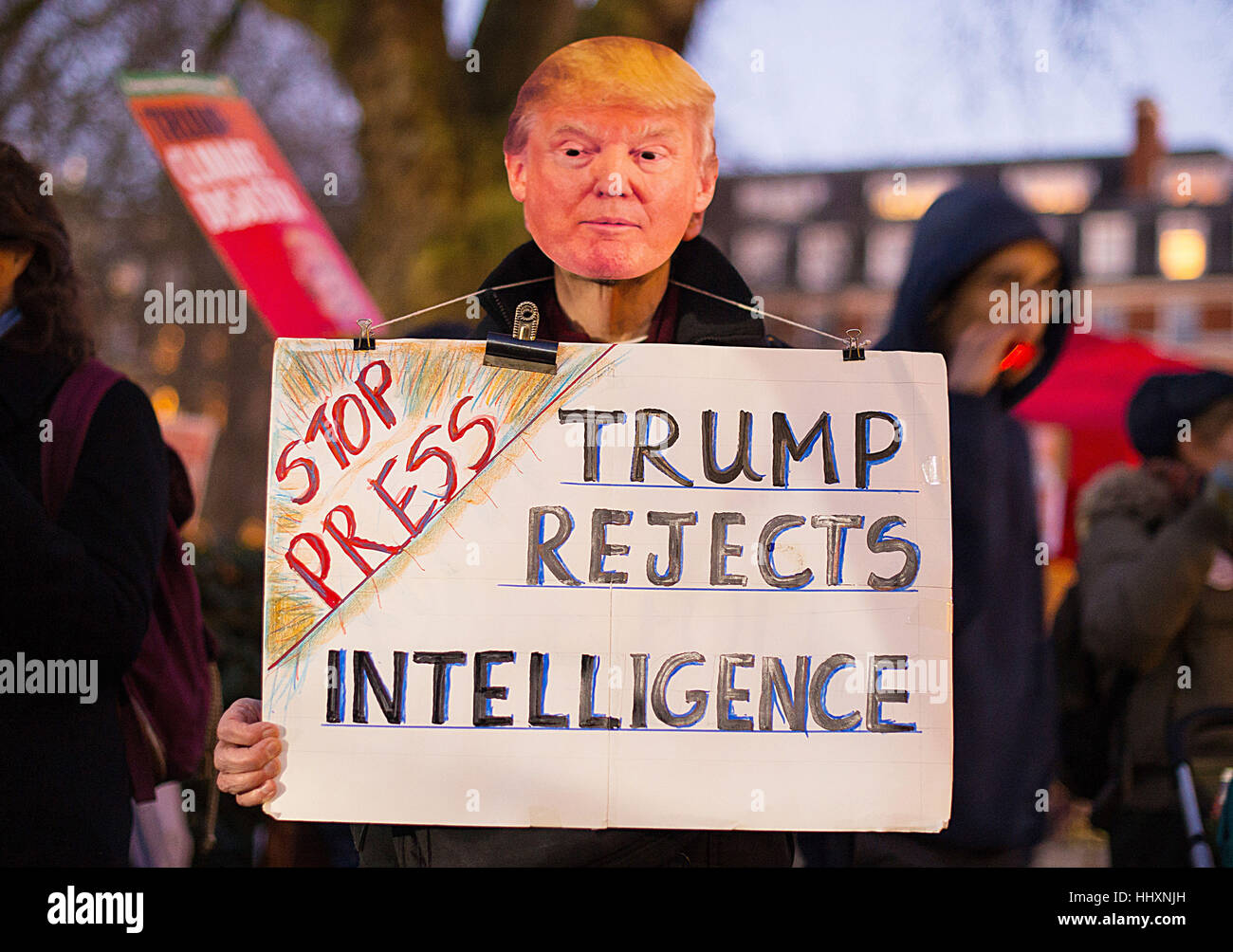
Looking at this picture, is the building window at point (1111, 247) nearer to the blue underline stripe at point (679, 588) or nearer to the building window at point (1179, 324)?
the building window at point (1179, 324)

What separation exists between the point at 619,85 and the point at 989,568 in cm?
135

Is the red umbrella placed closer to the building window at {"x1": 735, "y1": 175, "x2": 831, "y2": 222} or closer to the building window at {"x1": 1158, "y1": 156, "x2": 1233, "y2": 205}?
the building window at {"x1": 1158, "y1": 156, "x2": 1233, "y2": 205}

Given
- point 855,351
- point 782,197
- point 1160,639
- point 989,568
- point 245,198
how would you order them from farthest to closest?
point 782,197, point 245,198, point 1160,639, point 989,568, point 855,351

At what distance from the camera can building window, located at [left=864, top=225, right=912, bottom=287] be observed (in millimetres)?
2770

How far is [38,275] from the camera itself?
2439 millimetres

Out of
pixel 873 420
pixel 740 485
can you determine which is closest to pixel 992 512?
pixel 873 420

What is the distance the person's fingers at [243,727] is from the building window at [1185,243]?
3.31m

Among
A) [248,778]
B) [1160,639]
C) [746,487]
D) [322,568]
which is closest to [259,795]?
[248,778]

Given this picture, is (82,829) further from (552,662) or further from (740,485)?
(740,485)

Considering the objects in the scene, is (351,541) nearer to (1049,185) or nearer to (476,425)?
(476,425)

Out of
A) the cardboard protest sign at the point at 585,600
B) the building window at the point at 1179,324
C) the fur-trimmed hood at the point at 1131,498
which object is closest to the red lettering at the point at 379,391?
the cardboard protest sign at the point at 585,600

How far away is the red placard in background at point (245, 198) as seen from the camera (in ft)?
10.5

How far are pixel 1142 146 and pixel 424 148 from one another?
Result: 268 cm

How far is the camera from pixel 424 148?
455cm
